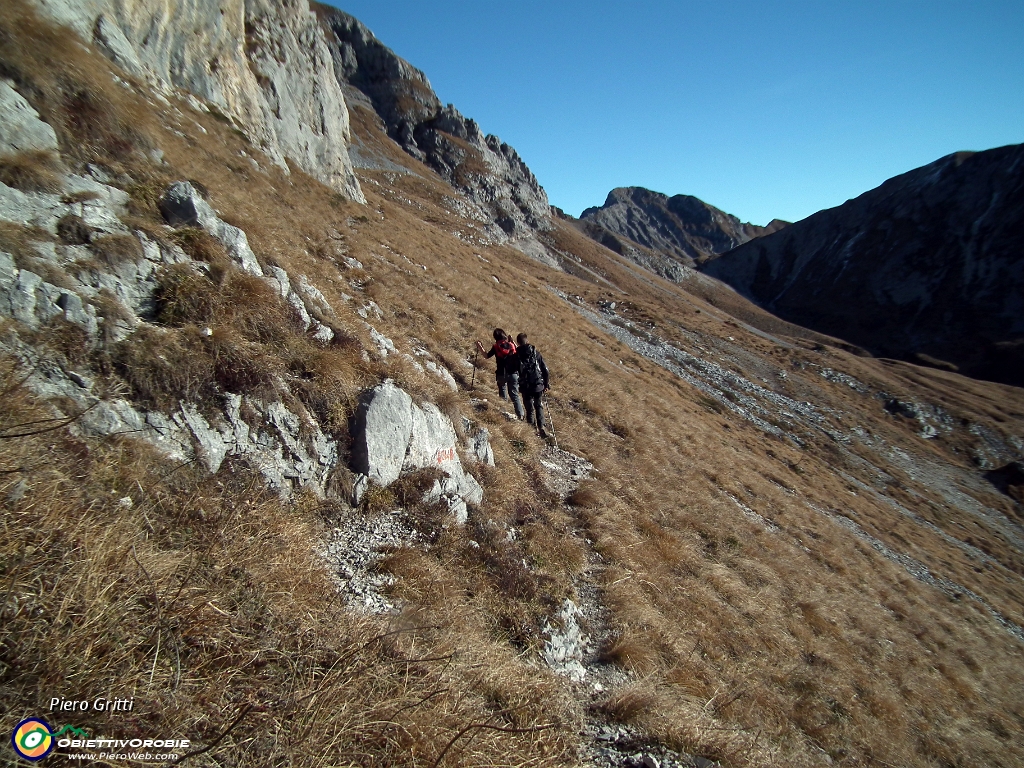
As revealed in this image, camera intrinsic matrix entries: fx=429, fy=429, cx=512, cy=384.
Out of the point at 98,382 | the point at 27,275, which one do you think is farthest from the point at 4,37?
the point at 98,382

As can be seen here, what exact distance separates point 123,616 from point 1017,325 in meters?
112

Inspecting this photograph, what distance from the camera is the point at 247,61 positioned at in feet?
70.9

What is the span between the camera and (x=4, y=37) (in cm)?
712

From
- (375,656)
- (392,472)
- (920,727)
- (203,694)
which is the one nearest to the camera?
(203,694)

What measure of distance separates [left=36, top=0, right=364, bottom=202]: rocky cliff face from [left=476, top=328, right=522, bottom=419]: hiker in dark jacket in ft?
40.5

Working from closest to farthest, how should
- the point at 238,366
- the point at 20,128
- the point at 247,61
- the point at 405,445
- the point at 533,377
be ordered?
1. the point at 238,366
2. the point at 20,128
3. the point at 405,445
4. the point at 533,377
5. the point at 247,61

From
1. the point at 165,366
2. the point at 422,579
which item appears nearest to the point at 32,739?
the point at 422,579

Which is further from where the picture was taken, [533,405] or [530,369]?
[533,405]

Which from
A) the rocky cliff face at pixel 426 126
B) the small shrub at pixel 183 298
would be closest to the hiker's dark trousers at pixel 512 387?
the small shrub at pixel 183 298

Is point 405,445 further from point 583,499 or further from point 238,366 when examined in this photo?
point 583,499

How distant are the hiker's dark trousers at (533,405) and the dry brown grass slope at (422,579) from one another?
89cm

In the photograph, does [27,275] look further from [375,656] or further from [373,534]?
[375,656]

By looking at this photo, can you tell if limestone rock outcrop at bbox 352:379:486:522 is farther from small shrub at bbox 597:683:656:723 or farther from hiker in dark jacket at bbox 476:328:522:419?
hiker in dark jacket at bbox 476:328:522:419

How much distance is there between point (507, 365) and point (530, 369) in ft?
1.91
